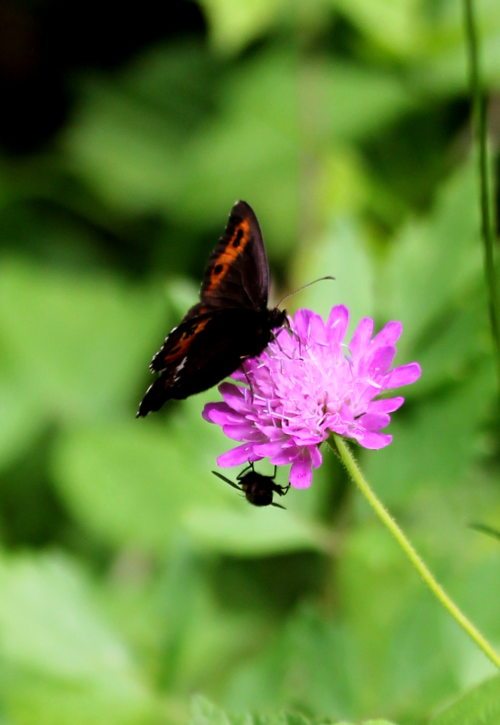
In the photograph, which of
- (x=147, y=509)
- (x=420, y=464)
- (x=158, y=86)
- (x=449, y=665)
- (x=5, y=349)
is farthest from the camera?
Result: (x=158, y=86)

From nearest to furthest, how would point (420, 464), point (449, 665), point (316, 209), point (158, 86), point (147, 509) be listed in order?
1. point (449, 665)
2. point (420, 464)
3. point (147, 509)
4. point (316, 209)
5. point (158, 86)

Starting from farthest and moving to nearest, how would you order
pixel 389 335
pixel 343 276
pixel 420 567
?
pixel 343 276 < pixel 389 335 < pixel 420 567

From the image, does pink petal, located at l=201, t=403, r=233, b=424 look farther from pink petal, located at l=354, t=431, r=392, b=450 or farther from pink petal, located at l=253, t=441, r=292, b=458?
pink petal, located at l=354, t=431, r=392, b=450

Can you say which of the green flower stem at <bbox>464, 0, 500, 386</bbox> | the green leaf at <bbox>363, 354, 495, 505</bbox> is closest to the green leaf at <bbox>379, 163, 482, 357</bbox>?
the green leaf at <bbox>363, 354, 495, 505</bbox>

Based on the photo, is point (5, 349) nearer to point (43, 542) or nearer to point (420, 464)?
point (43, 542)

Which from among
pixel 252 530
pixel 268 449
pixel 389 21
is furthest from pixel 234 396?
pixel 389 21

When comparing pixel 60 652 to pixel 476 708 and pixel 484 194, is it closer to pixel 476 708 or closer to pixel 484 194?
pixel 476 708

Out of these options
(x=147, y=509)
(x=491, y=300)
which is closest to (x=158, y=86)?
(x=147, y=509)

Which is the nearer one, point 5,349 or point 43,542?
point 43,542
